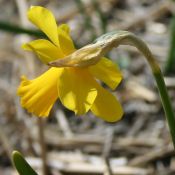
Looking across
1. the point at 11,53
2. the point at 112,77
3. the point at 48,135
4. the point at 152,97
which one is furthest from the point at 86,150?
the point at 112,77

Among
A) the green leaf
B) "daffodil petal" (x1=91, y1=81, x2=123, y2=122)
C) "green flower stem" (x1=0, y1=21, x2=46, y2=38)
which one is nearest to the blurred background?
"green flower stem" (x1=0, y1=21, x2=46, y2=38)

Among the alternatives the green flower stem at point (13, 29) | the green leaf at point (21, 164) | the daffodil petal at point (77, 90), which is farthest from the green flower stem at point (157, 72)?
the green flower stem at point (13, 29)

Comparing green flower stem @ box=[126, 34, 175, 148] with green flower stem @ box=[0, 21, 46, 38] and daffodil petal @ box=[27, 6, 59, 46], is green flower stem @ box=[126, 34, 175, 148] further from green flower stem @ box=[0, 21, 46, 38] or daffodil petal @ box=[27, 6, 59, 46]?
green flower stem @ box=[0, 21, 46, 38]

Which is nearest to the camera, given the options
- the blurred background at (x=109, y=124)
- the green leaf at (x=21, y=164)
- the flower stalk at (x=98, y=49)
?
the flower stalk at (x=98, y=49)

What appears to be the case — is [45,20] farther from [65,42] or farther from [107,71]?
[107,71]

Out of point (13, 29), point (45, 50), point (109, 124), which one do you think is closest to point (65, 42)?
point (45, 50)

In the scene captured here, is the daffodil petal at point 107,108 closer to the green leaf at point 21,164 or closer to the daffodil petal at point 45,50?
the daffodil petal at point 45,50

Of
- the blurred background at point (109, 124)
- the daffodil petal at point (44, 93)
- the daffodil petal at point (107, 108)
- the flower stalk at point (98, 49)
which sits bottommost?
the blurred background at point (109, 124)
